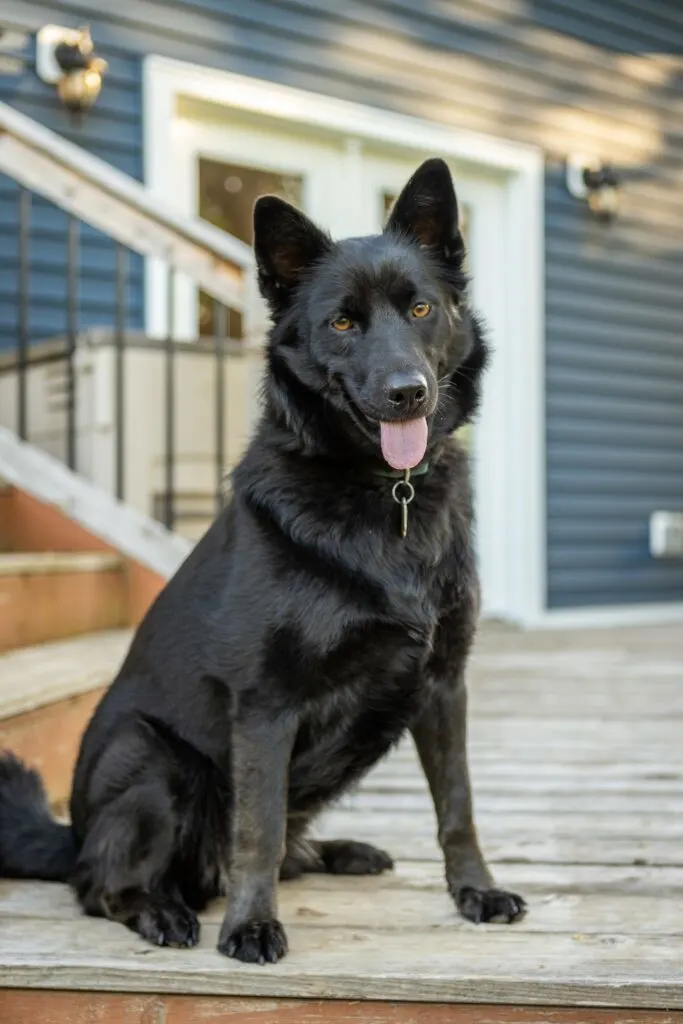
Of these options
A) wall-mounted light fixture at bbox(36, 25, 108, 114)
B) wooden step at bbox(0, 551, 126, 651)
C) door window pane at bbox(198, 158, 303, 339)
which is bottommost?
wooden step at bbox(0, 551, 126, 651)

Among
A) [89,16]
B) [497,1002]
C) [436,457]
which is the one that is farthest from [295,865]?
[89,16]

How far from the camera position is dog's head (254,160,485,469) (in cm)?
151

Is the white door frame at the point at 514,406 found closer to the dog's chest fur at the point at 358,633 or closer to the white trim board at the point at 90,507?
the white trim board at the point at 90,507

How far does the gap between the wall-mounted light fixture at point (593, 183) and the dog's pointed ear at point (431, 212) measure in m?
4.78

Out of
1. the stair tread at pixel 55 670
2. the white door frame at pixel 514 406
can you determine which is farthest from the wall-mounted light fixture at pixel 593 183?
the stair tread at pixel 55 670

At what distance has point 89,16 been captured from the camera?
14.5 ft

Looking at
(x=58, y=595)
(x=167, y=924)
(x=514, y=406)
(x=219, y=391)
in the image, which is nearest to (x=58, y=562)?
(x=58, y=595)

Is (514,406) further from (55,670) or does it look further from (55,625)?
(55,670)

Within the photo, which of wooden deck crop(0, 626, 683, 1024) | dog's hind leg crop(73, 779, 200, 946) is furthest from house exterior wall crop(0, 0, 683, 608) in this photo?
dog's hind leg crop(73, 779, 200, 946)

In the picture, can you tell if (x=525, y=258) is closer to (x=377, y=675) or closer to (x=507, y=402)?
(x=507, y=402)

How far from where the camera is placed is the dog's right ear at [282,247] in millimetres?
1630

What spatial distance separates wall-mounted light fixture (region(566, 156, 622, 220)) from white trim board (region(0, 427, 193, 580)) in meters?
3.95

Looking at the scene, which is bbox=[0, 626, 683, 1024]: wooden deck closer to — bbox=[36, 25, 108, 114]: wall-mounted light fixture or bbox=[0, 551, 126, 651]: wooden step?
bbox=[0, 551, 126, 651]: wooden step

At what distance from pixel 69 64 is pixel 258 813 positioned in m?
3.62
